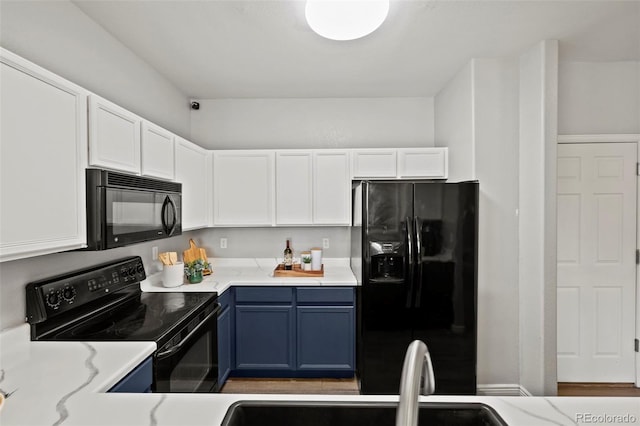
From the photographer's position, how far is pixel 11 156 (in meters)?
1.21

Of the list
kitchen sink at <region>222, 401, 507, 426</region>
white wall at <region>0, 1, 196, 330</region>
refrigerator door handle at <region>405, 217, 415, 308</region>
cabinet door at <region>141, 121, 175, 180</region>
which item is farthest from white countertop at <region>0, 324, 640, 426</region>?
refrigerator door handle at <region>405, 217, 415, 308</region>

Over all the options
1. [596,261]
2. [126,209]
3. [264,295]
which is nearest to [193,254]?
[264,295]

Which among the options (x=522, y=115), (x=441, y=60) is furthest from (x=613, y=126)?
(x=441, y=60)

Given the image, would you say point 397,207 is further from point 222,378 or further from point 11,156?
point 11,156

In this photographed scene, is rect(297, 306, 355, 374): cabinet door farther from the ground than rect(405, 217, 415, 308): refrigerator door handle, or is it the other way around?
rect(405, 217, 415, 308): refrigerator door handle

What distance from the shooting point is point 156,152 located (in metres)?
2.23

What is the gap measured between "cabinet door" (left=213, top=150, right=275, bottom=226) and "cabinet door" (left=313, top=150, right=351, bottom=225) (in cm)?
45

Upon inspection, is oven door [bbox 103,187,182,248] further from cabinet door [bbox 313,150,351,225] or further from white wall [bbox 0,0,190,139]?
cabinet door [bbox 313,150,351,225]

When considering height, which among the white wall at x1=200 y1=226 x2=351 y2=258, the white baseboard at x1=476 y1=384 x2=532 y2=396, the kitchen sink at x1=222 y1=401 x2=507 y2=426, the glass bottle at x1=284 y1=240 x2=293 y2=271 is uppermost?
the white wall at x1=200 y1=226 x2=351 y2=258

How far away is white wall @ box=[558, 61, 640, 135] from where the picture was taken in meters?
2.73

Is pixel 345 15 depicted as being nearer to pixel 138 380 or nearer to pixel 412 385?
pixel 412 385

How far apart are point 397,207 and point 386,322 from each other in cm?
88

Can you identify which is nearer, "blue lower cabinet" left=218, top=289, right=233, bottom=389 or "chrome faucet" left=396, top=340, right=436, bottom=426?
"chrome faucet" left=396, top=340, right=436, bottom=426

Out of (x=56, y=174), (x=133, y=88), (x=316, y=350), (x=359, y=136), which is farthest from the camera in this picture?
(x=359, y=136)
